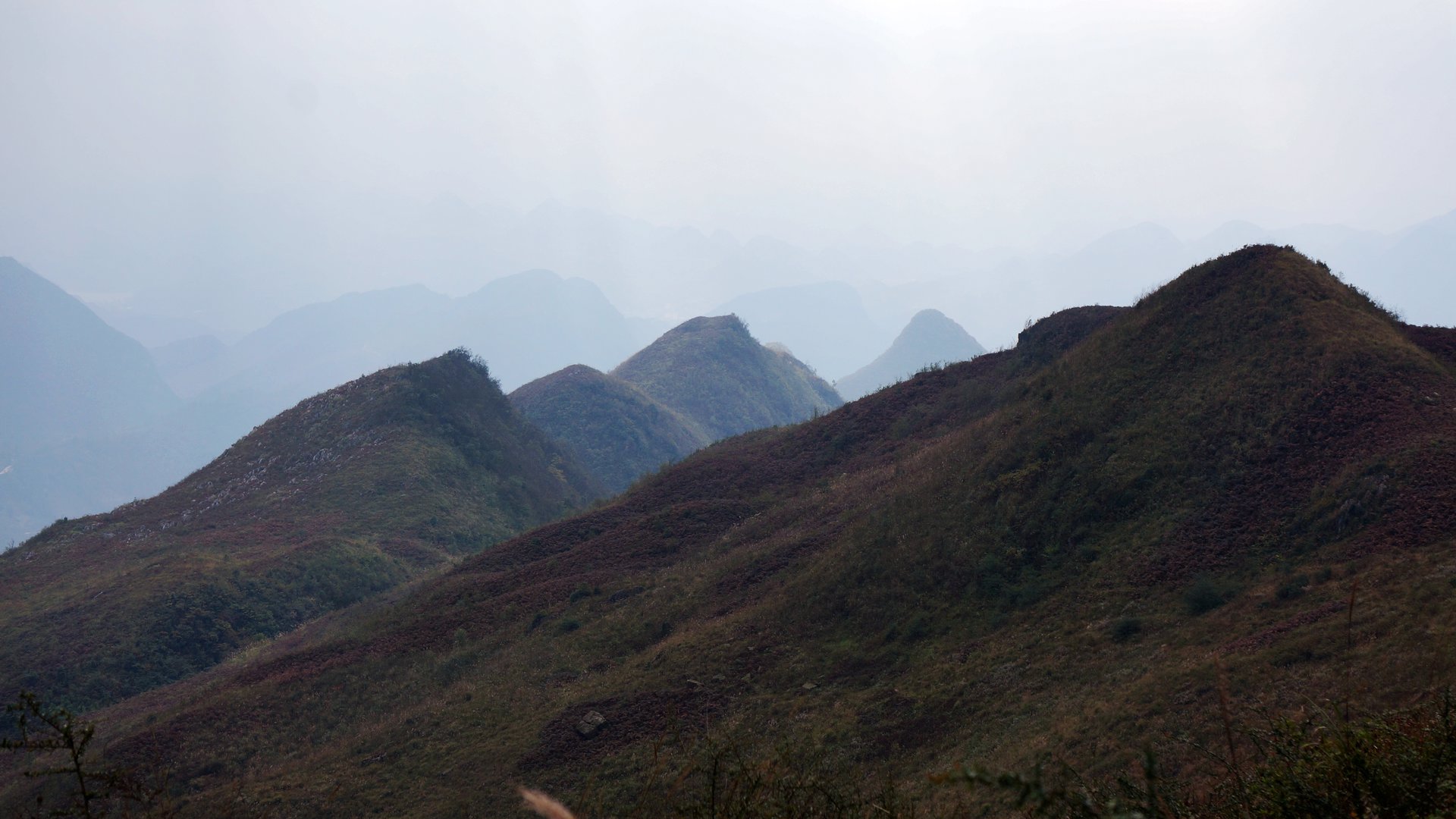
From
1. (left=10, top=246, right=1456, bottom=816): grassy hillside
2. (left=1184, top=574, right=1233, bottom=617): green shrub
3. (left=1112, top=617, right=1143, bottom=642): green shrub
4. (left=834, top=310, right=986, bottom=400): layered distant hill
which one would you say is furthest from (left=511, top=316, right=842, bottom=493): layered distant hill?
(left=1184, top=574, right=1233, bottom=617): green shrub

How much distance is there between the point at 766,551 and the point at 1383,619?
16248 millimetres

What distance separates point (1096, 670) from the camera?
40.9 feet

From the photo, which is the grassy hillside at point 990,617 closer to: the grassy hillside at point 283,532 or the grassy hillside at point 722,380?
the grassy hillside at point 283,532

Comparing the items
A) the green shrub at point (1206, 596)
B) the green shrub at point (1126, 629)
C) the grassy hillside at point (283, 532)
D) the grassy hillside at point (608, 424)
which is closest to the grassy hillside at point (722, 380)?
the grassy hillside at point (608, 424)

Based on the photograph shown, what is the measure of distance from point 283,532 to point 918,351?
139 metres

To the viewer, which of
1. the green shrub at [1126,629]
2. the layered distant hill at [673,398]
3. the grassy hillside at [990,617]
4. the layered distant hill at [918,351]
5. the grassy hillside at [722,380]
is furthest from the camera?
the layered distant hill at [918,351]

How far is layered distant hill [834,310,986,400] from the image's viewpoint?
151 m

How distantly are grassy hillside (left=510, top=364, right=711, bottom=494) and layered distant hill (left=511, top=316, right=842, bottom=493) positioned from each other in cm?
10

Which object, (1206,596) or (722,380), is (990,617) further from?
(722,380)

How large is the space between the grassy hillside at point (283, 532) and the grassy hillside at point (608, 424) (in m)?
10.8

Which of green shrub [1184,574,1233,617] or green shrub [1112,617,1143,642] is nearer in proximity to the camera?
green shrub [1184,574,1233,617]

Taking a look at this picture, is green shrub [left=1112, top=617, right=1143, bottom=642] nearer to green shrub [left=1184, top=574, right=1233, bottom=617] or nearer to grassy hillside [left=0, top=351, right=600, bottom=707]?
green shrub [left=1184, top=574, right=1233, bottom=617]

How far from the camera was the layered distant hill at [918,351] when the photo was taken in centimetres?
15088

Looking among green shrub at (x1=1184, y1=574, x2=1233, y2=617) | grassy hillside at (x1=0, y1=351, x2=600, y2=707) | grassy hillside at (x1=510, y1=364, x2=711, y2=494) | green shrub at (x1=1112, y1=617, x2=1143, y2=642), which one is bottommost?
green shrub at (x1=1112, y1=617, x2=1143, y2=642)
